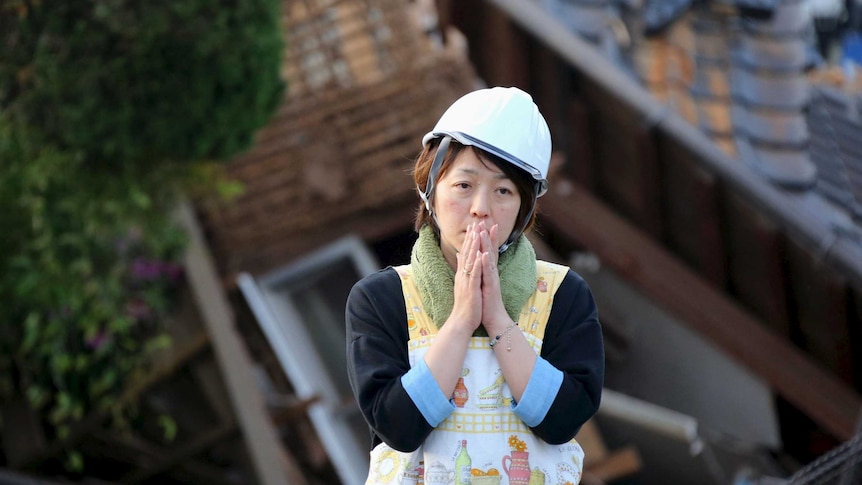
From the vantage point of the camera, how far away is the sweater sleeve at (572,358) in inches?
66.8

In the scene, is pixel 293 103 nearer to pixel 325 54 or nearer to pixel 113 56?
pixel 325 54

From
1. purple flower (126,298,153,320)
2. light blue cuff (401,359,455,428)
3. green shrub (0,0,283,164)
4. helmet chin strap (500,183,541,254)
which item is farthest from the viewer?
purple flower (126,298,153,320)

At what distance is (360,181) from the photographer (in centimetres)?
575

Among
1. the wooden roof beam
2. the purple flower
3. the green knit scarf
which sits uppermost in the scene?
the green knit scarf

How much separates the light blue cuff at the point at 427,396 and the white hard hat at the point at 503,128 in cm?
31

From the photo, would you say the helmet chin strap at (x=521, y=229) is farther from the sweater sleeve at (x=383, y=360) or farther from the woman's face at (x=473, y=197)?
the sweater sleeve at (x=383, y=360)

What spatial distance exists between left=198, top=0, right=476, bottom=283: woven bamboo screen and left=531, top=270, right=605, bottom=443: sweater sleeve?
3891mm

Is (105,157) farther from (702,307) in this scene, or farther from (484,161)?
(484,161)

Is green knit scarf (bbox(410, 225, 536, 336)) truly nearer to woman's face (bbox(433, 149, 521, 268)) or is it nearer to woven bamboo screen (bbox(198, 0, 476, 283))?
woman's face (bbox(433, 149, 521, 268))

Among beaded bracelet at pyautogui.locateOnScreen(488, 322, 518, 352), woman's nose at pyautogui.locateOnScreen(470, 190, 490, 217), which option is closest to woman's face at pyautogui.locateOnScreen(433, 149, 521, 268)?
woman's nose at pyautogui.locateOnScreen(470, 190, 490, 217)

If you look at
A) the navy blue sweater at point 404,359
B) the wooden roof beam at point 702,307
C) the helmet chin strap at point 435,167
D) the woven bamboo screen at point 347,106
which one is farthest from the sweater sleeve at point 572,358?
the woven bamboo screen at point 347,106

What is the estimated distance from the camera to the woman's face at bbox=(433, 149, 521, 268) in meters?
1.74

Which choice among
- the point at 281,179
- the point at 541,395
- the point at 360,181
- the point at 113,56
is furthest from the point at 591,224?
the point at 541,395

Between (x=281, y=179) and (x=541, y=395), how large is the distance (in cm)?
415
